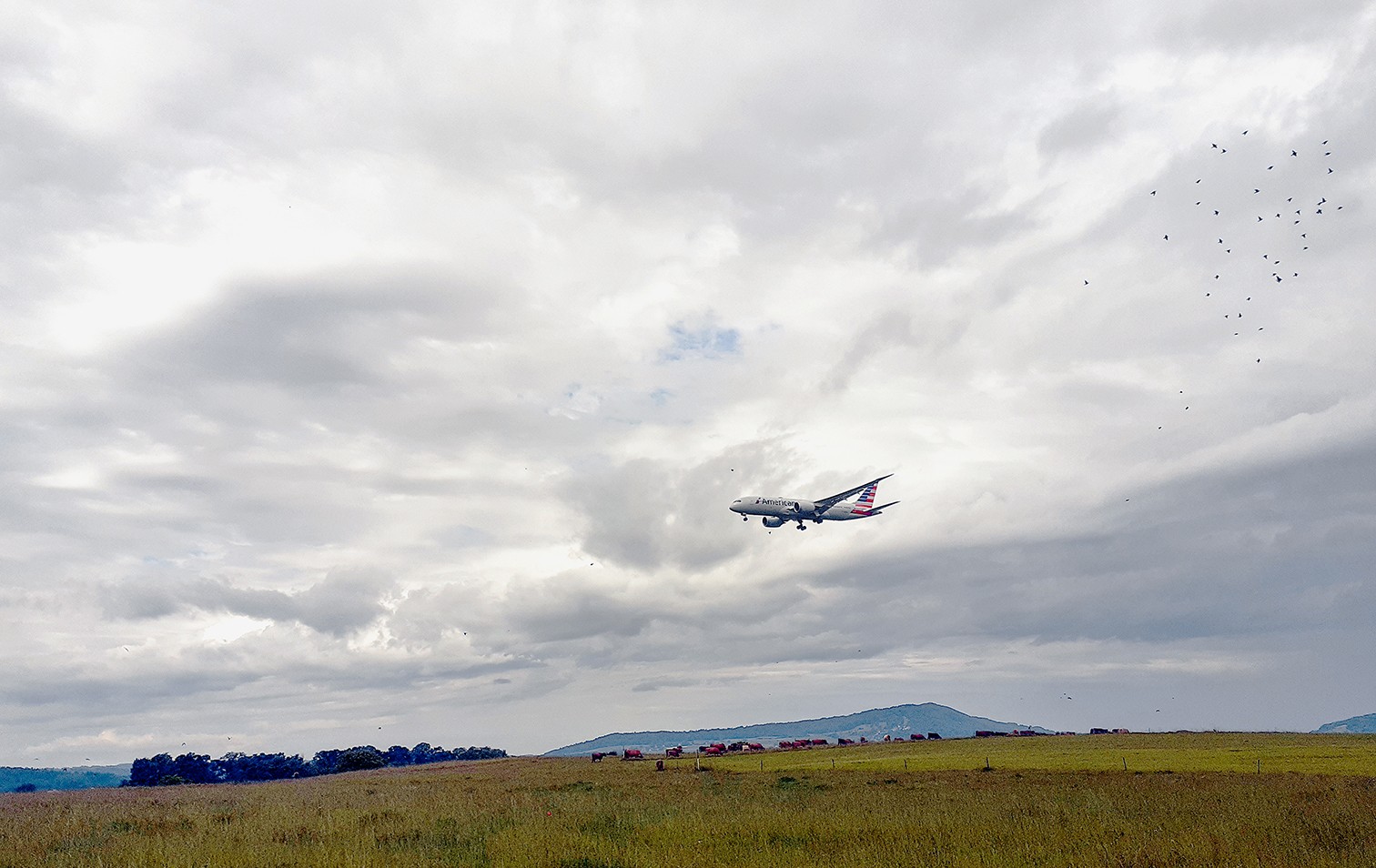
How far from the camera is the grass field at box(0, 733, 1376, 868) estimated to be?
22.4 meters

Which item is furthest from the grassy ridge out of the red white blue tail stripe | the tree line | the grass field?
the tree line

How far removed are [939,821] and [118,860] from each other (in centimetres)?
2401

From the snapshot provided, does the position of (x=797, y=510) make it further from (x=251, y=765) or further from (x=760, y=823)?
(x=251, y=765)

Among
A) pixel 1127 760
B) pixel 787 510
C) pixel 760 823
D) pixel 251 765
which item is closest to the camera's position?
pixel 760 823

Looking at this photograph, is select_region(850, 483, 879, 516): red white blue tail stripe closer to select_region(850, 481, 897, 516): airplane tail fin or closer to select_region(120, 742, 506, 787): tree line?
select_region(850, 481, 897, 516): airplane tail fin

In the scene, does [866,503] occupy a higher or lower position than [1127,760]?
higher

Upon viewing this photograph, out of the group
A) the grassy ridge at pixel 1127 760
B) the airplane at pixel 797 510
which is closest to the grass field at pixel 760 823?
the grassy ridge at pixel 1127 760

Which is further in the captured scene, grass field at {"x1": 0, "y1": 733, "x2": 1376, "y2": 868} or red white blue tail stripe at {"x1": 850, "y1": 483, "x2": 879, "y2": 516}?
red white blue tail stripe at {"x1": 850, "y1": 483, "x2": 879, "y2": 516}

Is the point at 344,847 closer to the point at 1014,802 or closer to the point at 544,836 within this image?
the point at 544,836

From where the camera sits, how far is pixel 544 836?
84.3 feet

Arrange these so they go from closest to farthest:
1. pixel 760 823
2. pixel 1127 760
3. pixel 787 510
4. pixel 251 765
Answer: pixel 760 823 → pixel 1127 760 → pixel 787 510 → pixel 251 765

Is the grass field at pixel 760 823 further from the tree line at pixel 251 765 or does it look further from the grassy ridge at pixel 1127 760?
the tree line at pixel 251 765

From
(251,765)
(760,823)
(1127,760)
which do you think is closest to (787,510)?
(1127,760)

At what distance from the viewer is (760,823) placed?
29.1m
